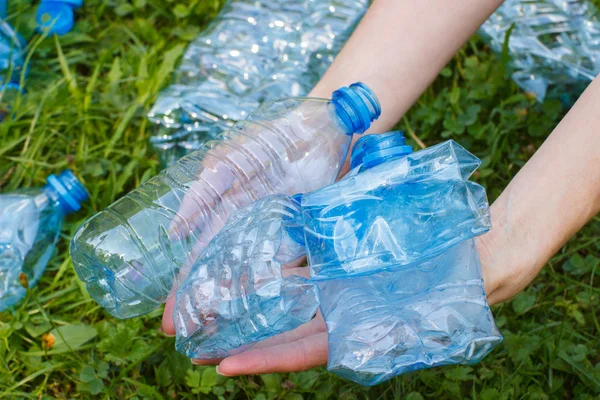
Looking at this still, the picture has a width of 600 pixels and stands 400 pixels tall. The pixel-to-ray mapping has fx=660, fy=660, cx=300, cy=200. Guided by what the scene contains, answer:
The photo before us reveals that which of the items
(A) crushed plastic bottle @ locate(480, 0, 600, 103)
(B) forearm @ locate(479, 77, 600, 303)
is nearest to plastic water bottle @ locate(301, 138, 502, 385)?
(B) forearm @ locate(479, 77, 600, 303)

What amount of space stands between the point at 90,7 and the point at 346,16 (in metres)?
1.19

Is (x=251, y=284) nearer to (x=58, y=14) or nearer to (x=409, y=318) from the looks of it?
(x=409, y=318)

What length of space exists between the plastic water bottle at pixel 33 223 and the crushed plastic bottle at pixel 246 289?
0.90 m

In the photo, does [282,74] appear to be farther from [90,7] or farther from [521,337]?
[521,337]

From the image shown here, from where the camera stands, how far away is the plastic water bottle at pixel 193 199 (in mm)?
1948

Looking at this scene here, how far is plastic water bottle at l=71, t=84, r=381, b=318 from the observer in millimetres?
1948

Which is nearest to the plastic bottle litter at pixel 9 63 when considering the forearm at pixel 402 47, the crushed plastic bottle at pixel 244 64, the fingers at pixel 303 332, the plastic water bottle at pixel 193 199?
the crushed plastic bottle at pixel 244 64

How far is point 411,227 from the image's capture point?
→ 5.13 ft

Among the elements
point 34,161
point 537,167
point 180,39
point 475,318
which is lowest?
point 34,161

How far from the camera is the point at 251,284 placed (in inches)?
62.3

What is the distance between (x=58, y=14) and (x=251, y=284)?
196cm

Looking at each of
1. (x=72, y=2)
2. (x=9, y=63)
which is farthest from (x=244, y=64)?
(x=9, y=63)

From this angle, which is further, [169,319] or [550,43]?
[550,43]

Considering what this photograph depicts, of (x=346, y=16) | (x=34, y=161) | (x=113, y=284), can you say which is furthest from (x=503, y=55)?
(x=34, y=161)
